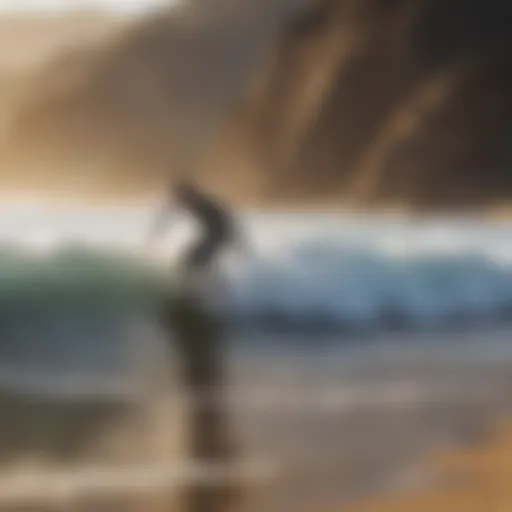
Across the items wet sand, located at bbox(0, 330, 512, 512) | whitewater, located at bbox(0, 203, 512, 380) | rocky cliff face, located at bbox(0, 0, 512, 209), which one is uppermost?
rocky cliff face, located at bbox(0, 0, 512, 209)

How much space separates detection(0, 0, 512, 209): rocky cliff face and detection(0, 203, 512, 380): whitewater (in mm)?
40

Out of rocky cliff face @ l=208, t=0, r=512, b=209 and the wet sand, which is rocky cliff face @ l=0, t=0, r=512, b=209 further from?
the wet sand

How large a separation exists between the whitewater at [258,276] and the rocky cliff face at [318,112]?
40mm

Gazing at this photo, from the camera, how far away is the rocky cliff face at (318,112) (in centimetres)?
110

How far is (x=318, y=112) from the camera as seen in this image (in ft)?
3.76

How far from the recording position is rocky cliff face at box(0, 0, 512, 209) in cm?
110

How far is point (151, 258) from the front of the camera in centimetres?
109

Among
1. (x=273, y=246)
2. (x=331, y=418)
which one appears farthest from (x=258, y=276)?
(x=331, y=418)

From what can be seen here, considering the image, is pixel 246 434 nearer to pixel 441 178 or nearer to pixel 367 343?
pixel 367 343

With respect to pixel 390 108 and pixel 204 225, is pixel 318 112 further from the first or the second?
pixel 204 225

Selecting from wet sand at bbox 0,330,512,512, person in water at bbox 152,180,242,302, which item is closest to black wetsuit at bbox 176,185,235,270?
person in water at bbox 152,180,242,302

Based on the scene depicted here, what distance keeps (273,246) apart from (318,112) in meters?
0.18

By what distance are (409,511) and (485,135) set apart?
478mm

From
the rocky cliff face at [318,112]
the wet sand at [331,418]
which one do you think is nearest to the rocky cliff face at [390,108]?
the rocky cliff face at [318,112]
